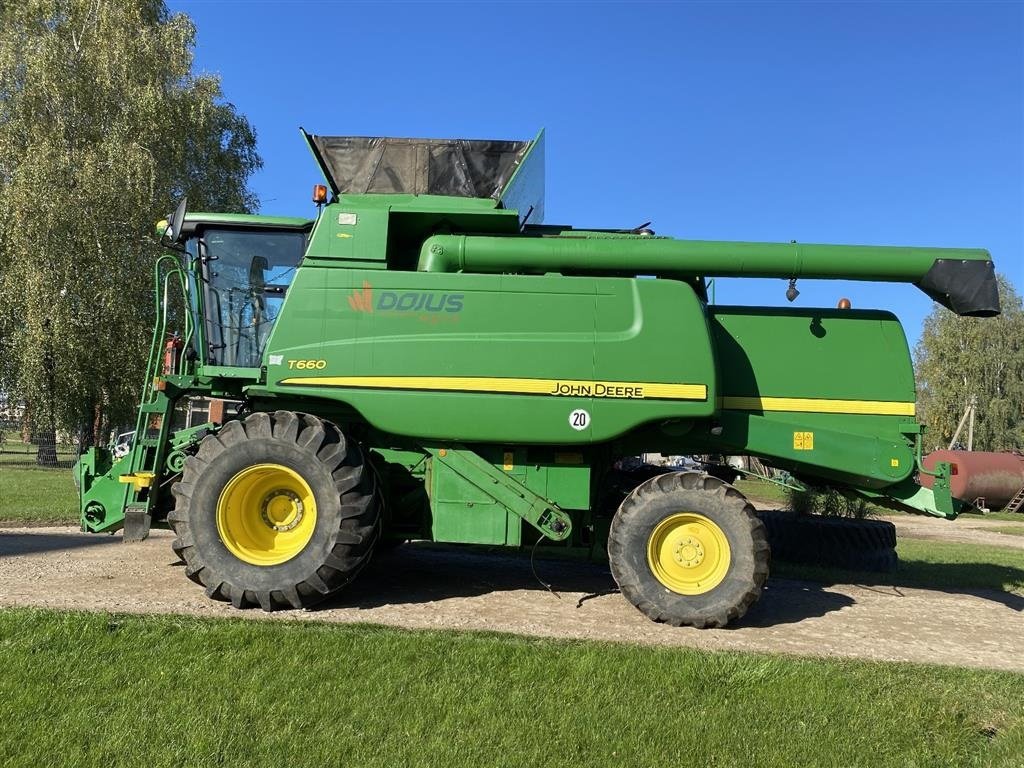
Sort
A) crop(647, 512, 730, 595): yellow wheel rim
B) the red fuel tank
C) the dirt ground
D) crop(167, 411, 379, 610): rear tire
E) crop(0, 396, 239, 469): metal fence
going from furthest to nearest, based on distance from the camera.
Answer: the red fuel tank, crop(0, 396, 239, 469): metal fence, crop(647, 512, 730, 595): yellow wheel rim, crop(167, 411, 379, 610): rear tire, the dirt ground

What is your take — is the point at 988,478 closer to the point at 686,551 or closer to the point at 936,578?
the point at 936,578

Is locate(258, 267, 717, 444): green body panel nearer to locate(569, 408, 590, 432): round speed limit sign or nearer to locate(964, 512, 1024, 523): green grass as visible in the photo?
locate(569, 408, 590, 432): round speed limit sign

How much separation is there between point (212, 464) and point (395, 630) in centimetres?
213

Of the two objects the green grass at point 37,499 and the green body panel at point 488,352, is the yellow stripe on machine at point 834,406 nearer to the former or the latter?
the green body panel at point 488,352

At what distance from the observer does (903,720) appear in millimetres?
3988

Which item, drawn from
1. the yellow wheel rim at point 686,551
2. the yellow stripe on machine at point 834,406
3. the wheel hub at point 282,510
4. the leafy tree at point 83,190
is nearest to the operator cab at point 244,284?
the wheel hub at point 282,510

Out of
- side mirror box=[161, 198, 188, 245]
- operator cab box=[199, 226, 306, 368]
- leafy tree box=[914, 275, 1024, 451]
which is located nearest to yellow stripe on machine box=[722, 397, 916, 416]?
operator cab box=[199, 226, 306, 368]

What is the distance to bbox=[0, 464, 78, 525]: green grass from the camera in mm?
A: 11438

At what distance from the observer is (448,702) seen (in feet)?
12.9

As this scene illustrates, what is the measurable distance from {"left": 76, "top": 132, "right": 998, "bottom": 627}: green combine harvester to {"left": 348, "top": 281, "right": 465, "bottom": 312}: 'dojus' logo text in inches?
0.7

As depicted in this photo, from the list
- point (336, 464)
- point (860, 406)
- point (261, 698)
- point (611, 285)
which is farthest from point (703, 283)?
point (261, 698)

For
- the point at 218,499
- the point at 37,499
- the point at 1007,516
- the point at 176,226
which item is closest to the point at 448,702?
the point at 218,499

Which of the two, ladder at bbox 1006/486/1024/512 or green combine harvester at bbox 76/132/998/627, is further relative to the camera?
ladder at bbox 1006/486/1024/512

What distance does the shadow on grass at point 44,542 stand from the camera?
8205 millimetres
